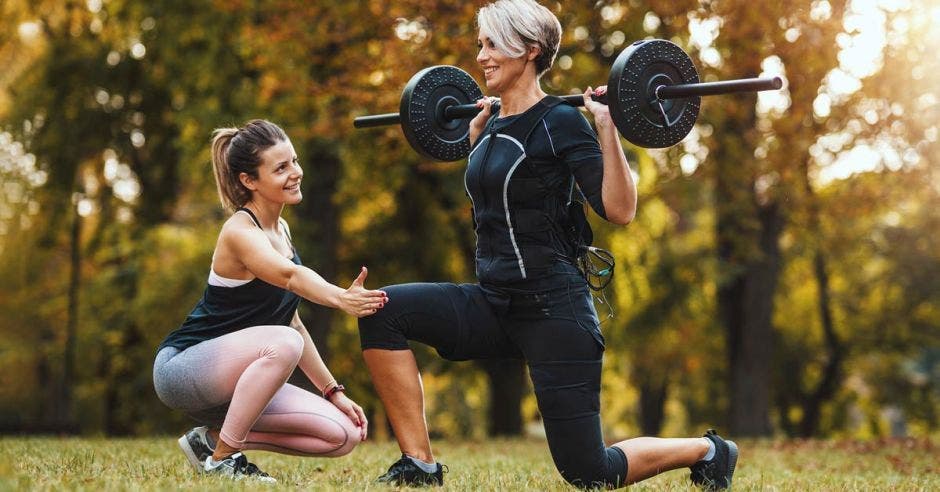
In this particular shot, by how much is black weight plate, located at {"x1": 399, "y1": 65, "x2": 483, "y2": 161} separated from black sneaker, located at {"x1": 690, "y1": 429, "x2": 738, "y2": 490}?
1.85 metres

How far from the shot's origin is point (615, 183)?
13.2 feet

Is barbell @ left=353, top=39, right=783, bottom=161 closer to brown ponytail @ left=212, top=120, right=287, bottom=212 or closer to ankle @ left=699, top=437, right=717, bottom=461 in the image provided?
ankle @ left=699, top=437, right=717, bottom=461

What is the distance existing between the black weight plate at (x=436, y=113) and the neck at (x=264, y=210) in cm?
75

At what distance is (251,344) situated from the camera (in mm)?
4645

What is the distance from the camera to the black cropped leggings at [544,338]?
4285 mm

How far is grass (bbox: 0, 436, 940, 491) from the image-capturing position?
4271 mm

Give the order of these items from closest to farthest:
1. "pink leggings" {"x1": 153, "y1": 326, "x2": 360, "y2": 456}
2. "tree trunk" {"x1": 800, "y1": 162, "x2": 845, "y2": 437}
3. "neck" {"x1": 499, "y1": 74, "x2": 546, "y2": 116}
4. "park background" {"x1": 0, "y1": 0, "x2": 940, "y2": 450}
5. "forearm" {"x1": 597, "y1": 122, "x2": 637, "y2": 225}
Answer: "forearm" {"x1": 597, "y1": 122, "x2": 637, "y2": 225}, "neck" {"x1": 499, "y1": 74, "x2": 546, "y2": 116}, "pink leggings" {"x1": 153, "y1": 326, "x2": 360, "y2": 456}, "park background" {"x1": 0, "y1": 0, "x2": 940, "y2": 450}, "tree trunk" {"x1": 800, "y1": 162, "x2": 845, "y2": 437}

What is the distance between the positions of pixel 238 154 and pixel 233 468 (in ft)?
4.74

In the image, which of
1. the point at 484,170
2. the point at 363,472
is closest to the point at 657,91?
the point at 484,170

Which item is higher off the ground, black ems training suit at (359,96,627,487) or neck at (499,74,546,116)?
neck at (499,74,546,116)

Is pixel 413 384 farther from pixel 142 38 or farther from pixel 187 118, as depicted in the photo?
pixel 142 38

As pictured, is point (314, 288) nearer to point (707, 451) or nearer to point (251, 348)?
point (251, 348)

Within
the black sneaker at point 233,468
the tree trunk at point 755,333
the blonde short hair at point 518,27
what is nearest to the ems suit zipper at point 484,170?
the blonde short hair at point 518,27

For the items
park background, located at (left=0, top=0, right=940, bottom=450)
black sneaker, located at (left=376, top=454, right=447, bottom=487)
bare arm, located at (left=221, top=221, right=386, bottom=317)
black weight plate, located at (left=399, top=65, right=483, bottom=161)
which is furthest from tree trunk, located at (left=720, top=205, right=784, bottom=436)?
bare arm, located at (left=221, top=221, right=386, bottom=317)
